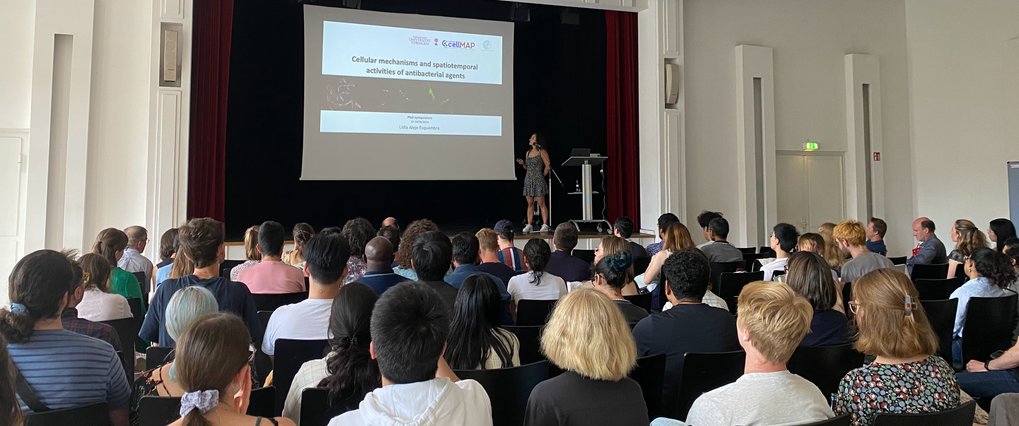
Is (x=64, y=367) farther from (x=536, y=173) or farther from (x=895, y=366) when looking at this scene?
(x=536, y=173)

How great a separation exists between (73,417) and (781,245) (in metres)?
4.39

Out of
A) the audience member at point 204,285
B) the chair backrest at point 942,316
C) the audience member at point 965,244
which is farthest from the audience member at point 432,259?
the audience member at point 965,244

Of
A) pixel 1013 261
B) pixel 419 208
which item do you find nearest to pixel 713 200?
pixel 419 208

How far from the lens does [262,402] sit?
5.83 ft

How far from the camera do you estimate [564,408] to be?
1.72 metres

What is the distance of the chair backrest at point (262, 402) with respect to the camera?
175cm

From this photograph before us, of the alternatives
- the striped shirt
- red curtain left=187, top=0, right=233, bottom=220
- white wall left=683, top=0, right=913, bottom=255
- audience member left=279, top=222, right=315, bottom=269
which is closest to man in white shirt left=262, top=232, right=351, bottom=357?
the striped shirt

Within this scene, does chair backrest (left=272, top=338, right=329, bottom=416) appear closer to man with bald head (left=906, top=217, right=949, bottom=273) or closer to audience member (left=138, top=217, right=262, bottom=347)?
audience member (left=138, top=217, right=262, bottom=347)

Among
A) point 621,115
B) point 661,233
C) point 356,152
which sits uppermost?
point 621,115

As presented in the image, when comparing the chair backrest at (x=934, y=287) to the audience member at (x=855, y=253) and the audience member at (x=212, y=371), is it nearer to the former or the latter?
the audience member at (x=855, y=253)

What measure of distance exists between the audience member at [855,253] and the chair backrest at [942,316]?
0.99 m

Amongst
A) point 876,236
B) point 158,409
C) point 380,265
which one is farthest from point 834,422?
point 876,236

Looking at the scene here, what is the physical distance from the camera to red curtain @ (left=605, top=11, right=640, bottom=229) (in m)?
9.87

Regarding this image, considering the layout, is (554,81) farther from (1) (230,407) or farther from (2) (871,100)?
(1) (230,407)
